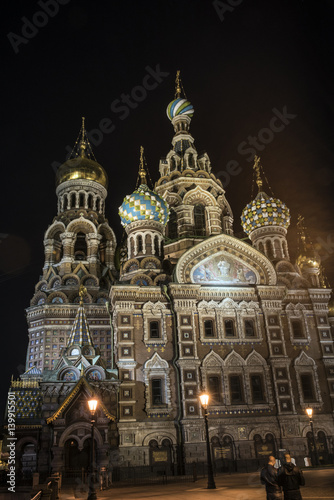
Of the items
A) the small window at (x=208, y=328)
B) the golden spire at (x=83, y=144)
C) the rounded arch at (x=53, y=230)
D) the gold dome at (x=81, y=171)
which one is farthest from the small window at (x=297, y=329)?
the golden spire at (x=83, y=144)

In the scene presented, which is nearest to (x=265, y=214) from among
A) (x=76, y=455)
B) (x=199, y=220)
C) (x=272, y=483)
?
(x=199, y=220)

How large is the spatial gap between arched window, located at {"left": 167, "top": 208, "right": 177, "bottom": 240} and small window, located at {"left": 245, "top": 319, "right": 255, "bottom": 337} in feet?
33.7

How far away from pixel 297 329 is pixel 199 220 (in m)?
11.6

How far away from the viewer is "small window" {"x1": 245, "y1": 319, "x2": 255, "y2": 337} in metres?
26.6

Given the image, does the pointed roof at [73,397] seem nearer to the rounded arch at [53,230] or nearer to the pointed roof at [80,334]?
the pointed roof at [80,334]

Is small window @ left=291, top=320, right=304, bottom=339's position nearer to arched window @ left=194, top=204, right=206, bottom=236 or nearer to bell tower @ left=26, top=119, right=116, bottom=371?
arched window @ left=194, top=204, right=206, bottom=236

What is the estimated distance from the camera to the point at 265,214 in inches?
1283

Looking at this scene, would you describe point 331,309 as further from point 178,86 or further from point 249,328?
point 178,86

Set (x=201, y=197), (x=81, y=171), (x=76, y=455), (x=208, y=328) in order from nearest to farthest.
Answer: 1. (x=76, y=455)
2. (x=208, y=328)
3. (x=201, y=197)
4. (x=81, y=171)

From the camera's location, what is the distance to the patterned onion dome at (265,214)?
3253 cm

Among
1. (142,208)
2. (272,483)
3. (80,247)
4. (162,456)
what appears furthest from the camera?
(80,247)

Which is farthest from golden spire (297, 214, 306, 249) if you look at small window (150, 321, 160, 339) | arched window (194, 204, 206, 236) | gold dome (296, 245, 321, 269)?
small window (150, 321, 160, 339)

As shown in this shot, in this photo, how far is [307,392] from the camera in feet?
85.7

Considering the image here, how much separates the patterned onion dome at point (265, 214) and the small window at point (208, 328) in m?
9.60
